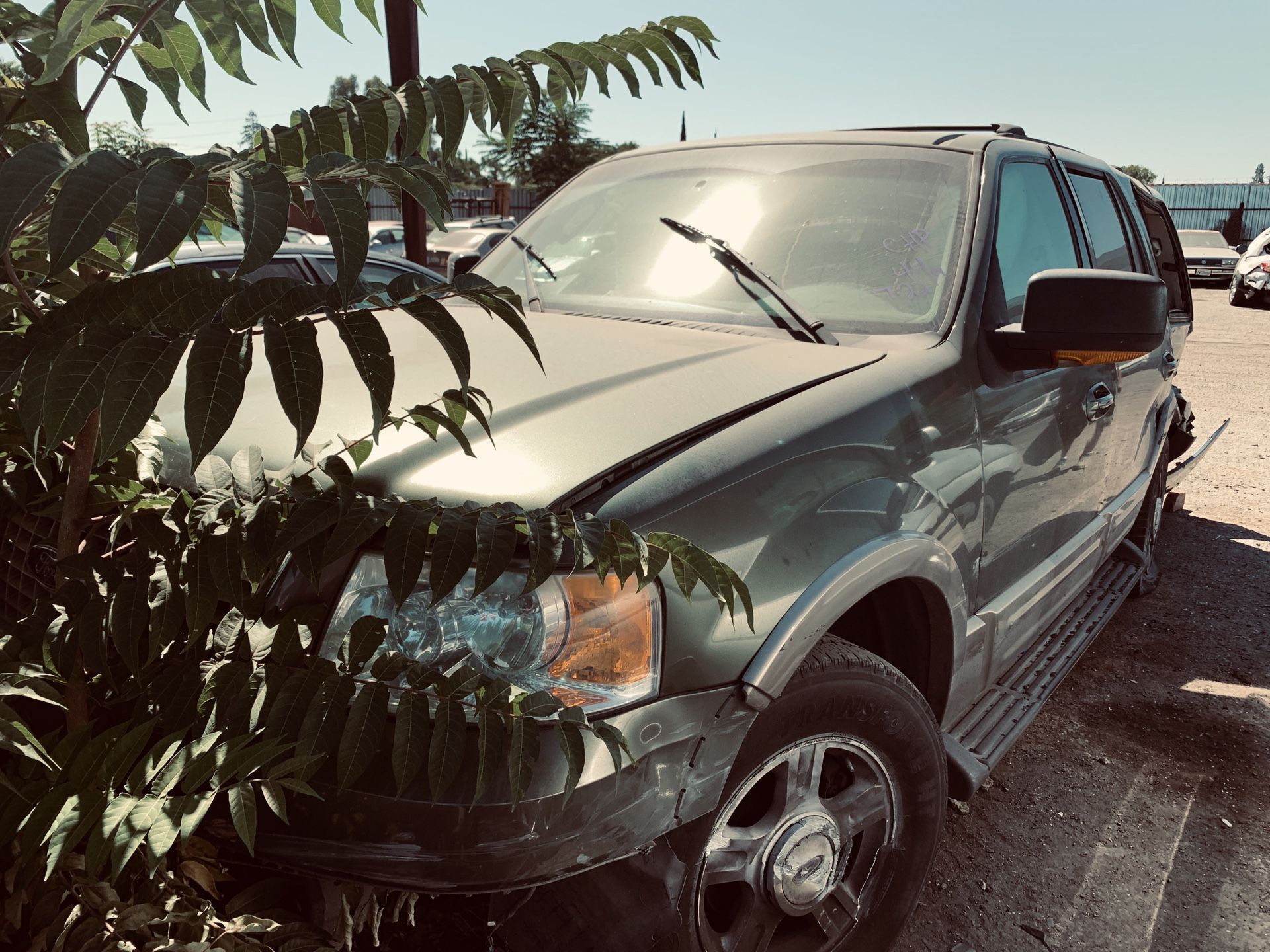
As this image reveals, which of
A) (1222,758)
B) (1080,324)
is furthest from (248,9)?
(1222,758)

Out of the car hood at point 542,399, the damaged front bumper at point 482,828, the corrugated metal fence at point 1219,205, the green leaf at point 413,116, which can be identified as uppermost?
the green leaf at point 413,116

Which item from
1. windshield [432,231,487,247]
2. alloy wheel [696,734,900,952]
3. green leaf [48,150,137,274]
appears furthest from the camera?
windshield [432,231,487,247]

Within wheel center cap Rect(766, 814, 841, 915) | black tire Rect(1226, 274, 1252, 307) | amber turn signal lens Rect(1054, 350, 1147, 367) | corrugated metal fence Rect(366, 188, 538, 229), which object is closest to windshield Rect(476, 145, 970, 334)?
amber turn signal lens Rect(1054, 350, 1147, 367)

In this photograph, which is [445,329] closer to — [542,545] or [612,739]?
[542,545]

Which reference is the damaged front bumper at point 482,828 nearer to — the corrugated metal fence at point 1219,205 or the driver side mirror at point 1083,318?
the driver side mirror at point 1083,318

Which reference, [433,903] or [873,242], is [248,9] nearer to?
[433,903]

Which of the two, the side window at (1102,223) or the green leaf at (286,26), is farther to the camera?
the side window at (1102,223)

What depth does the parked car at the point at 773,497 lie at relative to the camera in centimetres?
158

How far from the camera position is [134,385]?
3.37ft

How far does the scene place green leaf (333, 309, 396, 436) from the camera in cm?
105

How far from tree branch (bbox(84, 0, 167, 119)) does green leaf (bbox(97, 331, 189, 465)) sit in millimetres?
411

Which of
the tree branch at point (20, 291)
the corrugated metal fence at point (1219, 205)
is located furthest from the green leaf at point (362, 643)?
the corrugated metal fence at point (1219, 205)

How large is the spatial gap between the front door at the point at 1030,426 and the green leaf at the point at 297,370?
1789mm

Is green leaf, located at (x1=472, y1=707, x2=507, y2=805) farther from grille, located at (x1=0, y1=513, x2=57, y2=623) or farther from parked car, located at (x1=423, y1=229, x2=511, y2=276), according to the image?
parked car, located at (x1=423, y1=229, x2=511, y2=276)
